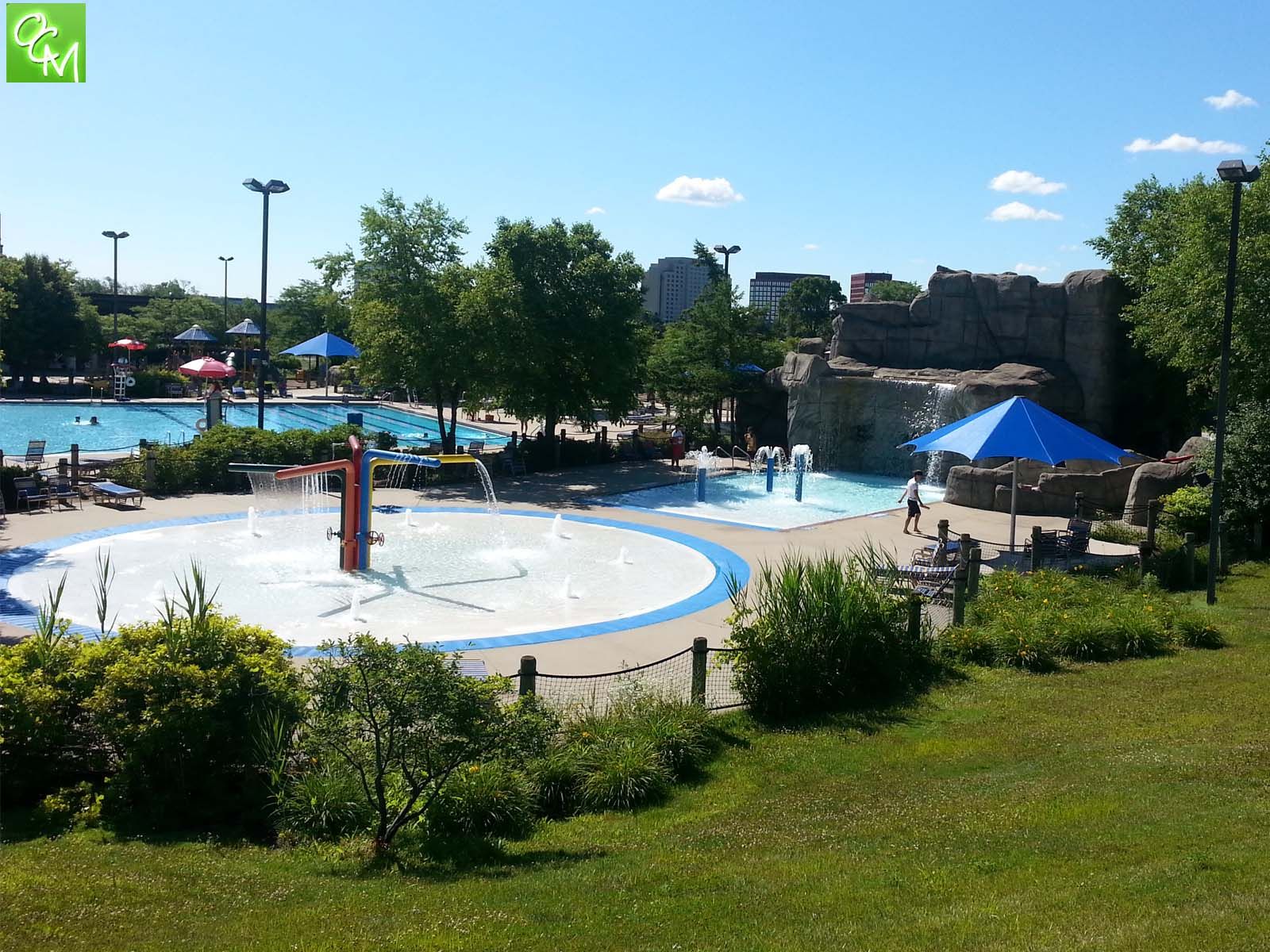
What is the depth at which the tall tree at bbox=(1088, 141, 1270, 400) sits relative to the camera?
70.1ft

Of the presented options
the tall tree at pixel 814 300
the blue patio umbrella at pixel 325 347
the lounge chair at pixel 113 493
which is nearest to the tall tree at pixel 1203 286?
the lounge chair at pixel 113 493

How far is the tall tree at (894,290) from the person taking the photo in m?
105

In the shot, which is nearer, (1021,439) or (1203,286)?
(1021,439)

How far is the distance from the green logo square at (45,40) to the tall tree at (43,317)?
43.8 meters

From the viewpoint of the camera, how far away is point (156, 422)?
43.4 meters

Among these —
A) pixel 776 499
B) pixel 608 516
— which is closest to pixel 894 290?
pixel 776 499

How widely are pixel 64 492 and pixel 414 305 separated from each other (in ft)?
31.1

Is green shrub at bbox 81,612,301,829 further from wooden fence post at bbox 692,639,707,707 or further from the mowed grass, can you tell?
wooden fence post at bbox 692,639,707,707

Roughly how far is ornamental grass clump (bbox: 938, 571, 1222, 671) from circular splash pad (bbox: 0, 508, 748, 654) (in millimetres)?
4094

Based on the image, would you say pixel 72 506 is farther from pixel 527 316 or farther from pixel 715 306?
pixel 715 306

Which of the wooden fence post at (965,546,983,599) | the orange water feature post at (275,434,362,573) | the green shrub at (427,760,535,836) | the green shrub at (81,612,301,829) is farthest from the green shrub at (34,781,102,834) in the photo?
the wooden fence post at (965,546,983,599)

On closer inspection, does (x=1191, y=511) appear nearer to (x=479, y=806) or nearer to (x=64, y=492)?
(x=479, y=806)

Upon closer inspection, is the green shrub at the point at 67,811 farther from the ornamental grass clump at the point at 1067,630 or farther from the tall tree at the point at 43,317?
the tall tree at the point at 43,317

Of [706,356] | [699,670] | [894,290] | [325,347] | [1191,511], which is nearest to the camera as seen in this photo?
[699,670]
